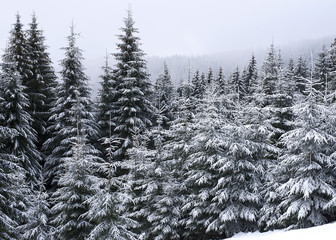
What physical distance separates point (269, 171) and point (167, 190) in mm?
6196

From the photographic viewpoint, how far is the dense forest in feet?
39.8

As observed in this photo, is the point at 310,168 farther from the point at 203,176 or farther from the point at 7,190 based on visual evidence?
the point at 7,190

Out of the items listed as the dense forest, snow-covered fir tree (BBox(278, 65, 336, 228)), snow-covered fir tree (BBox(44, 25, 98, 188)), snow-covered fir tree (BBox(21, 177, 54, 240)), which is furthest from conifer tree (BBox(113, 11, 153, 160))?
snow-covered fir tree (BBox(278, 65, 336, 228))

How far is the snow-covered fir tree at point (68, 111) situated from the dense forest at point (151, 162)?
12 cm

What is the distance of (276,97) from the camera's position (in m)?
21.1

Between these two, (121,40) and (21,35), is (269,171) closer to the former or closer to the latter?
(121,40)

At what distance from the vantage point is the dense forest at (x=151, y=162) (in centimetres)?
1213

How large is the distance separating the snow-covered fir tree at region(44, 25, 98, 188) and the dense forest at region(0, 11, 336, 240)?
0.38 feet

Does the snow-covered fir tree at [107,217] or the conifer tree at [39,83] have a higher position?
the conifer tree at [39,83]

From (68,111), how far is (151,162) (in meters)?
9.26

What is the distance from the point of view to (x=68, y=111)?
22812mm

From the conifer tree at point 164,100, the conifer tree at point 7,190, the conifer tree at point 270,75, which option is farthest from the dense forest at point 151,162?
the conifer tree at point 164,100

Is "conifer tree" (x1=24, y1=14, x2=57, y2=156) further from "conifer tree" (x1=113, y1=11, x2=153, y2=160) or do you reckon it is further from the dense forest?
"conifer tree" (x1=113, y1=11, x2=153, y2=160)

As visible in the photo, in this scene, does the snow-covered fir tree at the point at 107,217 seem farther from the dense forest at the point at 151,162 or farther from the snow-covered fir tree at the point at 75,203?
the snow-covered fir tree at the point at 75,203
